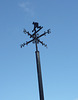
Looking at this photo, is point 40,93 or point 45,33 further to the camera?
point 45,33

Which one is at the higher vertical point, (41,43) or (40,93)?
(41,43)

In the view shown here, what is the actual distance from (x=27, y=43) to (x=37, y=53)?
0.98m

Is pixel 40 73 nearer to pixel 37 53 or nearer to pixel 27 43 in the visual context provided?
pixel 37 53

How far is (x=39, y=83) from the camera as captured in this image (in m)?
8.76

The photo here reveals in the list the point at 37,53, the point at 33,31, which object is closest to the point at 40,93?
the point at 37,53

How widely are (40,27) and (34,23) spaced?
16.7 inches

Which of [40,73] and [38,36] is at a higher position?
[38,36]

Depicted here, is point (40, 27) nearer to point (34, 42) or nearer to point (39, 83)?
point (34, 42)

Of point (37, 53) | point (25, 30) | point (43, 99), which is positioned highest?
point (25, 30)

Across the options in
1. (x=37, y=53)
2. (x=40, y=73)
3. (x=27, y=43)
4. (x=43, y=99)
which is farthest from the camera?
(x=27, y=43)

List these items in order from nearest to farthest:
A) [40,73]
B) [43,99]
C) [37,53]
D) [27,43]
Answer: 1. [43,99]
2. [40,73]
3. [37,53]
4. [27,43]

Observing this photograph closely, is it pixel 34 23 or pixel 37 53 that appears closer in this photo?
pixel 37 53

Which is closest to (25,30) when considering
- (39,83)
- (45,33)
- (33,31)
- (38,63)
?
(33,31)

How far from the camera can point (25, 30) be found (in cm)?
1006
